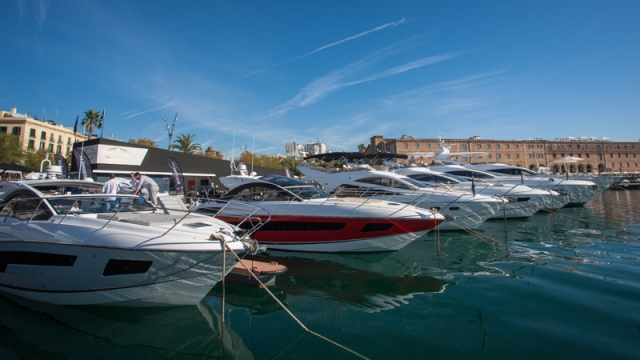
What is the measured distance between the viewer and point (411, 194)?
41.2ft

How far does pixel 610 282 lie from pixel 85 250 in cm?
918

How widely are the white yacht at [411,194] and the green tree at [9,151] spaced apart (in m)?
33.7

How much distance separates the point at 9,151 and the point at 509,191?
141ft

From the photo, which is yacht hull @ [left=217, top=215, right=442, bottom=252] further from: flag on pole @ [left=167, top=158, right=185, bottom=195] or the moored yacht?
flag on pole @ [left=167, top=158, right=185, bottom=195]

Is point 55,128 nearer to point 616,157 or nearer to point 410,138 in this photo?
point 410,138

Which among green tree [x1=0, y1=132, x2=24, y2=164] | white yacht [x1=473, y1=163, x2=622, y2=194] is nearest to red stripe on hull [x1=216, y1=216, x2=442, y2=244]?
white yacht [x1=473, y1=163, x2=622, y2=194]

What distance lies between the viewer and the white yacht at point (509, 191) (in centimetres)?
1500

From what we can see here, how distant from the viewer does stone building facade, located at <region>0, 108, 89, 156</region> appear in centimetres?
4516

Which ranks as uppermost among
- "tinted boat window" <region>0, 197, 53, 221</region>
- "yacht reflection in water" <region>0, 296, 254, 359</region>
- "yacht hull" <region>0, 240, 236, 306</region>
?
"tinted boat window" <region>0, 197, 53, 221</region>

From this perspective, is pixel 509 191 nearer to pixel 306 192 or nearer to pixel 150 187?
pixel 306 192

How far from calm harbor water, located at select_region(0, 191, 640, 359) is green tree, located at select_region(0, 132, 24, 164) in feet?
116

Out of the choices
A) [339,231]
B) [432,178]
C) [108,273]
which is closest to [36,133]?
[432,178]

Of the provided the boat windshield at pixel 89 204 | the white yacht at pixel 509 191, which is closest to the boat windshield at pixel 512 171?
the white yacht at pixel 509 191

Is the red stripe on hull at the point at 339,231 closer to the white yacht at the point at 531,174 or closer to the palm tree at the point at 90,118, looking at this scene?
the white yacht at the point at 531,174
